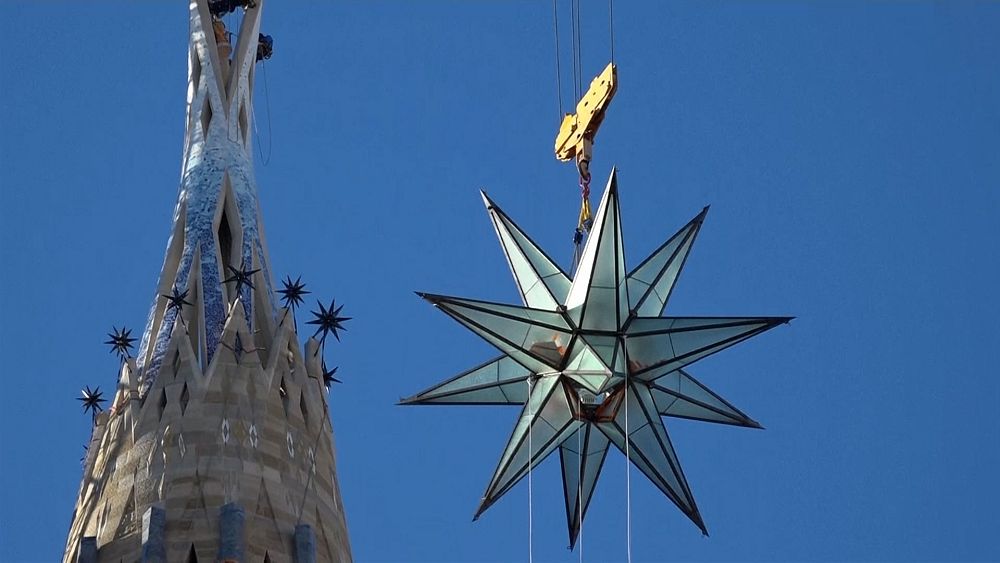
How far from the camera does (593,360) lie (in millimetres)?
40969

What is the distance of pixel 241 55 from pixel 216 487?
1341 cm

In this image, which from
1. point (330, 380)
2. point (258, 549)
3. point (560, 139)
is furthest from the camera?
point (330, 380)

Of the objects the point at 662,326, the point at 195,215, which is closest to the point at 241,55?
the point at 195,215

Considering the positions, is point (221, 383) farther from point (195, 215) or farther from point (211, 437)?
point (195, 215)

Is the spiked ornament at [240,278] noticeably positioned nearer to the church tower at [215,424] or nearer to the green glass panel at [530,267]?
the church tower at [215,424]

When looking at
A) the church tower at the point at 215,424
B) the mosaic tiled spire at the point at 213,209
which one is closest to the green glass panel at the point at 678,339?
the church tower at the point at 215,424

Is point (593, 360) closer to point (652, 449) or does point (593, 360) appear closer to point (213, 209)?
point (652, 449)

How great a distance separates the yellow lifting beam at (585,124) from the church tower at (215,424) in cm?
954

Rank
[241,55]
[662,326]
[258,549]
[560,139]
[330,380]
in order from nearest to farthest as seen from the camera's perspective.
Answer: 1. [662,326]
2. [560,139]
3. [258,549]
4. [330,380]
5. [241,55]

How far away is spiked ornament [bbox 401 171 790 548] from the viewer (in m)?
41.1

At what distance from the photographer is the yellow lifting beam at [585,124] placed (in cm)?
4319

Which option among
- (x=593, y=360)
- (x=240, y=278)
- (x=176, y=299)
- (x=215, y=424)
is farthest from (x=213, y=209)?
(x=593, y=360)

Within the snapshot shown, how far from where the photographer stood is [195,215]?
5725 centimetres

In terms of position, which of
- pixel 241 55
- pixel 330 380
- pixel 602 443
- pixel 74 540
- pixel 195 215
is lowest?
pixel 602 443
